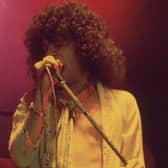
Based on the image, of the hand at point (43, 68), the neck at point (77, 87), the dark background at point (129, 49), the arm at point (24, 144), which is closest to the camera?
the hand at point (43, 68)

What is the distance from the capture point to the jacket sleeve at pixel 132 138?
4.52 feet

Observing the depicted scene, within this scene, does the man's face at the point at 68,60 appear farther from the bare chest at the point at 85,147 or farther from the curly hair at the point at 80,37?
the bare chest at the point at 85,147

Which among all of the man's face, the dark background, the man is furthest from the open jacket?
the dark background

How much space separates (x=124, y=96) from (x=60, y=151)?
0.29 metres

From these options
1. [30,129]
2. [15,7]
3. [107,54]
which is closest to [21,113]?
[30,129]

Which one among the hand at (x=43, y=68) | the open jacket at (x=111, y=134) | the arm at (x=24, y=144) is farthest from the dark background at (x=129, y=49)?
the hand at (x=43, y=68)

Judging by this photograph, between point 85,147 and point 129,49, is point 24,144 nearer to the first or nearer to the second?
point 85,147

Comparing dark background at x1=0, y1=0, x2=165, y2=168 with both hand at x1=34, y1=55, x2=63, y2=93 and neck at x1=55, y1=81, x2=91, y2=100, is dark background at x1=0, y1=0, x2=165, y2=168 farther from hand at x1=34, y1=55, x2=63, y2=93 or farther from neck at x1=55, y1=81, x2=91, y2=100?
hand at x1=34, y1=55, x2=63, y2=93

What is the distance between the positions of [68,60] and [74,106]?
5.4 inches

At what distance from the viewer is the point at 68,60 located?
1401mm

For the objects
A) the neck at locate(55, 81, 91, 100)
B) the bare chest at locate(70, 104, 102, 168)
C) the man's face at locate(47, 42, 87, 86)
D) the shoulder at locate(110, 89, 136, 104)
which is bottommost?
the bare chest at locate(70, 104, 102, 168)

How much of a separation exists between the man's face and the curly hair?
23mm

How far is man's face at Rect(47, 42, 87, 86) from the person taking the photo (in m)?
1.38

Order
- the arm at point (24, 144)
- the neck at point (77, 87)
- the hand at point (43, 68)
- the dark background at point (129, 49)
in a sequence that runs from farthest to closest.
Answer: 1. the dark background at point (129, 49)
2. the neck at point (77, 87)
3. the arm at point (24, 144)
4. the hand at point (43, 68)
